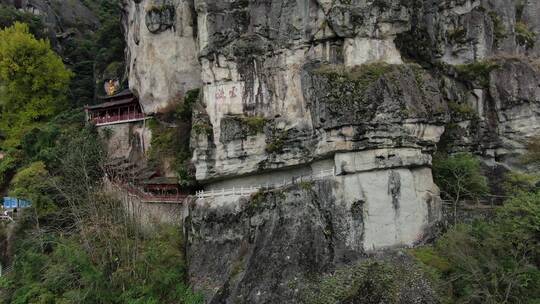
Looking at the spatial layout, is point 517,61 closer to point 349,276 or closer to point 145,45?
point 349,276

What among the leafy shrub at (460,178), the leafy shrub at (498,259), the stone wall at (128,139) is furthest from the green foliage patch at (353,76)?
the stone wall at (128,139)

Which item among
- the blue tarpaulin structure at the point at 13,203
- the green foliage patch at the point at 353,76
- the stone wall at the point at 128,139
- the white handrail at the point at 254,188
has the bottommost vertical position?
the blue tarpaulin structure at the point at 13,203

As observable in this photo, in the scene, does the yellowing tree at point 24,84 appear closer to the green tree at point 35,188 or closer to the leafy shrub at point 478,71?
the green tree at point 35,188

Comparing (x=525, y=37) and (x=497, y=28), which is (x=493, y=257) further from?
(x=525, y=37)

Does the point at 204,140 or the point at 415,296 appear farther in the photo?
the point at 204,140

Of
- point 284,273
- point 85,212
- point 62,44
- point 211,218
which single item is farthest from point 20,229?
point 62,44

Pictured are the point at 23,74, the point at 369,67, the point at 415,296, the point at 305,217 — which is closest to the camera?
the point at 415,296

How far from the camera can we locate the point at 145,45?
113 ft

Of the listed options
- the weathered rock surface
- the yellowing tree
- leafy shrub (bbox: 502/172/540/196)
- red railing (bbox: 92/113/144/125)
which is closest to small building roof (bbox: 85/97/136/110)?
red railing (bbox: 92/113/144/125)

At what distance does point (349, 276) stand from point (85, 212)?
13677 mm

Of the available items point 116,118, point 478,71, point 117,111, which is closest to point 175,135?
point 116,118

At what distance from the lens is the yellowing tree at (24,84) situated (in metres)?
38.7

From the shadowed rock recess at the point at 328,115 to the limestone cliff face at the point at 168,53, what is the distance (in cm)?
8

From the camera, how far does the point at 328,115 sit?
25578 mm
